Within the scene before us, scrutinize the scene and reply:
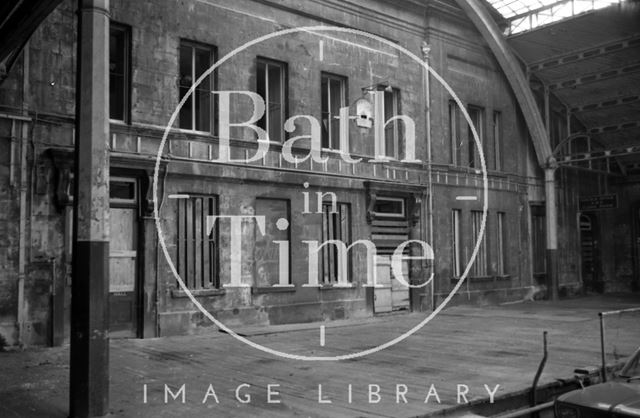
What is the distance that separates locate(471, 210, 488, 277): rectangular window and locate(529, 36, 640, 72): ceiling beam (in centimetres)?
671

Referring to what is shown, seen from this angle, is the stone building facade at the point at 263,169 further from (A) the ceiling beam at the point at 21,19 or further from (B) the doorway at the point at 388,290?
(A) the ceiling beam at the point at 21,19

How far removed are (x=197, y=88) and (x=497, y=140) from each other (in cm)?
1329

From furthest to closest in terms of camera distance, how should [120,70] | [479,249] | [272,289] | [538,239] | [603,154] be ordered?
[538,239]
[603,154]
[479,249]
[272,289]
[120,70]

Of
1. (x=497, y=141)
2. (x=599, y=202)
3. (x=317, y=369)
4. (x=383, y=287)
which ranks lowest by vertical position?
(x=317, y=369)

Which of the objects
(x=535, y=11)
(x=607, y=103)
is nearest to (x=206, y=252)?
(x=535, y=11)

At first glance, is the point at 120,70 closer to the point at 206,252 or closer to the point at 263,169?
the point at 263,169

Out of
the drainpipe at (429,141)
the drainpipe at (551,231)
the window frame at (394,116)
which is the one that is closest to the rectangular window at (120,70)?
the window frame at (394,116)

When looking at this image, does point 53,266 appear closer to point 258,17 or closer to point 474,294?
point 258,17

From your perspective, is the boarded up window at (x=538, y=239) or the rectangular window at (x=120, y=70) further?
the boarded up window at (x=538, y=239)

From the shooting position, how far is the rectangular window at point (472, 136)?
22.7m

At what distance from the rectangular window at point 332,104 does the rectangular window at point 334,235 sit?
1.89 metres

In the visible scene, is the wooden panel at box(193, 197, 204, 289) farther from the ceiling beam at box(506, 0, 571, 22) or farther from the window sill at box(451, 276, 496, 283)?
the ceiling beam at box(506, 0, 571, 22)

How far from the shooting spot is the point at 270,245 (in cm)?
1620

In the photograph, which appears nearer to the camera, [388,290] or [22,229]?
[22,229]
